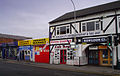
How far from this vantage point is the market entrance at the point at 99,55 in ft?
58.2

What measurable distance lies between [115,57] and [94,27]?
4557mm

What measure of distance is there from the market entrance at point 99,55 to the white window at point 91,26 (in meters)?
2.49

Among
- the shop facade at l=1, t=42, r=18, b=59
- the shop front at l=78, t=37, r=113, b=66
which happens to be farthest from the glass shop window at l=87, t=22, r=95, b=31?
the shop facade at l=1, t=42, r=18, b=59

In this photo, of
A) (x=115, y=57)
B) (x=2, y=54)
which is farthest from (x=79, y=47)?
(x=2, y=54)

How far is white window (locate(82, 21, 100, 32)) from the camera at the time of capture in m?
17.8

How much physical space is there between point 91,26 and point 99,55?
4091 millimetres

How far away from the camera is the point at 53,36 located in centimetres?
2247

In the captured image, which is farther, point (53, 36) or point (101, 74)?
point (53, 36)

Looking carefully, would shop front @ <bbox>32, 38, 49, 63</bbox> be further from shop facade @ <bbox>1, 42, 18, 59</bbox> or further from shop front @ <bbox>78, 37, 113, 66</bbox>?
shop front @ <bbox>78, 37, 113, 66</bbox>

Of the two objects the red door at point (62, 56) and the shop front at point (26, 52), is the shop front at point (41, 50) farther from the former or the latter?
the red door at point (62, 56)

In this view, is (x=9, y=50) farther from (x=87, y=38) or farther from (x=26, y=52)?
(x=87, y=38)

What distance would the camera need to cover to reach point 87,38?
18266mm

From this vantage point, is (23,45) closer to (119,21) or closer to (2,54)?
(2,54)

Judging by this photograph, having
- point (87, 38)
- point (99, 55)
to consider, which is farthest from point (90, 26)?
point (99, 55)
